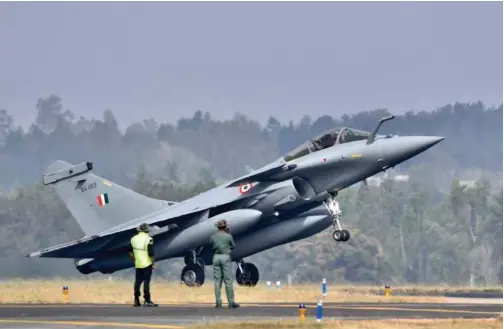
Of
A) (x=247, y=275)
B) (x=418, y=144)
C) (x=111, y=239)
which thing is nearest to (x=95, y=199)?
(x=111, y=239)

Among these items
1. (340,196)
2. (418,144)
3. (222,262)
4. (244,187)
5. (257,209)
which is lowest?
(222,262)

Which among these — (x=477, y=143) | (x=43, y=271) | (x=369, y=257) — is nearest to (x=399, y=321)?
(x=43, y=271)

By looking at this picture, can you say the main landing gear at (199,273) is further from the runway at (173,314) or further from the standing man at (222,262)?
the standing man at (222,262)

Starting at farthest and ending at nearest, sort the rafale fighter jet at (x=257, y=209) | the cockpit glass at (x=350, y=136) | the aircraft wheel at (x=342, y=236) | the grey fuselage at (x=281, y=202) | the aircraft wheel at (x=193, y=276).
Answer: the aircraft wheel at (x=193, y=276) < the cockpit glass at (x=350, y=136) < the rafale fighter jet at (x=257, y=209) < the grey fuselage at (x=281, y=202) < the aircraft wheel at (x=342, y=236)

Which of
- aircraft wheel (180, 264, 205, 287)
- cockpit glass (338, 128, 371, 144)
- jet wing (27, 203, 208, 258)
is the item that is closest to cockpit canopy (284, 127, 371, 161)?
cockpit glass (338, 128, 371, 144)

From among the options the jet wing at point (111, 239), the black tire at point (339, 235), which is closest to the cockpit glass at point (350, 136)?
the black tire at point (339, 235)

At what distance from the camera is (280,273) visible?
64.0m

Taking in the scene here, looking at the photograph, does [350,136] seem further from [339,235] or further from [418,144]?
[339,235]

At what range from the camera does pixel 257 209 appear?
3312 centimetres

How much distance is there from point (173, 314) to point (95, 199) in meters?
13.7

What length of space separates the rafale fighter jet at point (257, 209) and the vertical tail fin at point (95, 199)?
26mm

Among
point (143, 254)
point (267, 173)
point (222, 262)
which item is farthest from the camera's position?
point (267, 173)

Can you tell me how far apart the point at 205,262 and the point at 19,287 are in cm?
607

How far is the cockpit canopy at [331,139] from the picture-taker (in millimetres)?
32469
